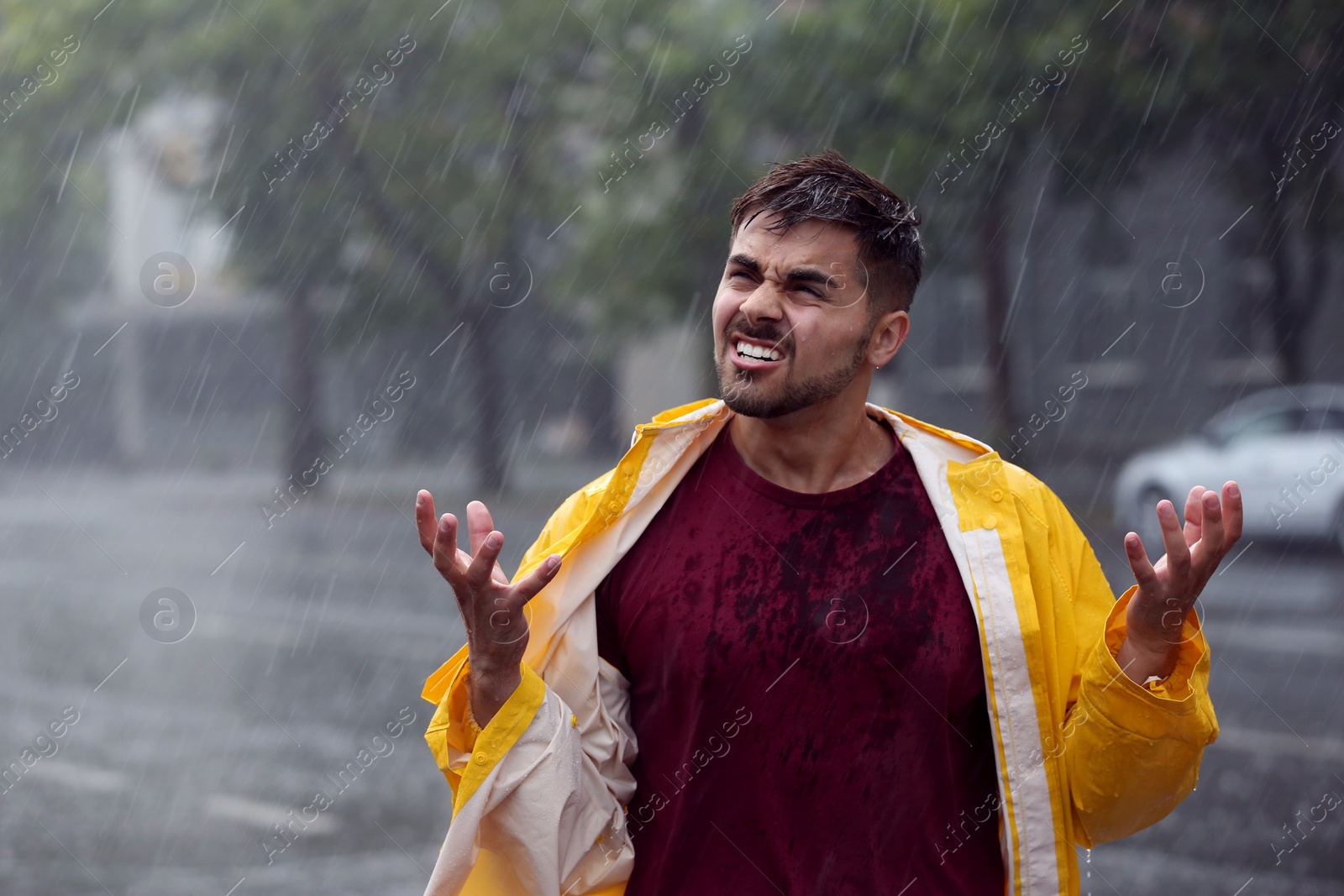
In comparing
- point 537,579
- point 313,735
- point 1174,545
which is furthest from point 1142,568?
point 313,735

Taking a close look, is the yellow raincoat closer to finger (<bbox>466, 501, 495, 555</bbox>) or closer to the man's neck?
the man's neck

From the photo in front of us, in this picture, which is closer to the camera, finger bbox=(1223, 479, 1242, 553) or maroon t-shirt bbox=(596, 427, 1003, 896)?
finger bbox=(1223, 479, 1242, 553)

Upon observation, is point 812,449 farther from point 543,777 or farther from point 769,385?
point 543,777

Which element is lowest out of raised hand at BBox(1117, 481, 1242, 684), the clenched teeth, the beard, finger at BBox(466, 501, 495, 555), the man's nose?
raised hand at BBox(1117, 481, 1242, 684)

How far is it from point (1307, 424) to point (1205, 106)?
3408 mm

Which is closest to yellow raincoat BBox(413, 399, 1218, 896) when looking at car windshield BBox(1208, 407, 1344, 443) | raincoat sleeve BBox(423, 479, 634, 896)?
raincoat sleeve BBox(423, 479, 634, 896)

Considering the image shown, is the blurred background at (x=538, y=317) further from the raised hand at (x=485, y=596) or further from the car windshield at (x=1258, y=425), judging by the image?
the raised hand at (x=485, y=596)

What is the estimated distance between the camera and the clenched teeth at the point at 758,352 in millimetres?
2480

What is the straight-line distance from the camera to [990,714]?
92.8 inches

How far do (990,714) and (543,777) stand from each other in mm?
799

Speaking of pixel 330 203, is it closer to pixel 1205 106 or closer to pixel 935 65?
pixel 935 65

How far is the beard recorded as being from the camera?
Result: 96.6 inches

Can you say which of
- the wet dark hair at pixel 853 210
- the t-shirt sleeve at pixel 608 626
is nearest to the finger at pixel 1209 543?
the wet dark hair at pixel 853 210

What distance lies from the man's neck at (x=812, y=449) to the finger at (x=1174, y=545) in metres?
0.60
